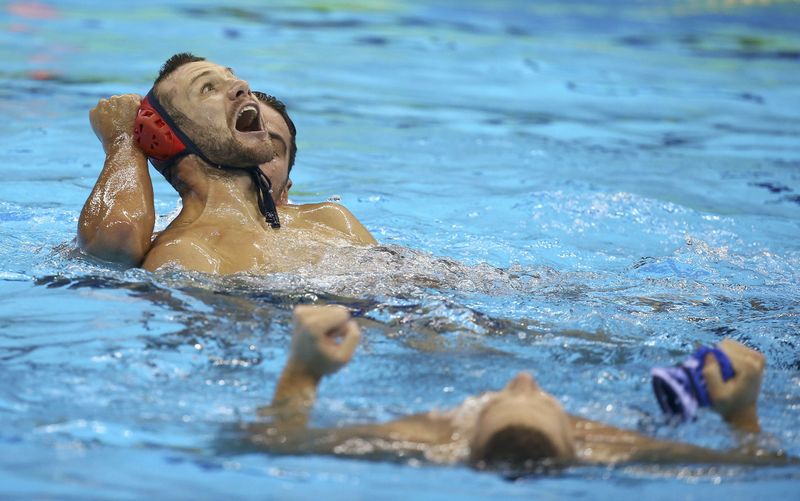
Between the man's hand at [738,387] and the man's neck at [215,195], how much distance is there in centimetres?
225

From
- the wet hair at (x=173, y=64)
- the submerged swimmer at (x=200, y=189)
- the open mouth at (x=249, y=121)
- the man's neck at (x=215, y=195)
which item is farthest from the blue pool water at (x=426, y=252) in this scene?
the wet hair at (x=173, y=64)

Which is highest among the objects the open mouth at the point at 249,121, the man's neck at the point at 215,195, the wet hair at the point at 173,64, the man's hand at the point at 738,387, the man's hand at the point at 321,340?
the wet hair at the point at 173,64

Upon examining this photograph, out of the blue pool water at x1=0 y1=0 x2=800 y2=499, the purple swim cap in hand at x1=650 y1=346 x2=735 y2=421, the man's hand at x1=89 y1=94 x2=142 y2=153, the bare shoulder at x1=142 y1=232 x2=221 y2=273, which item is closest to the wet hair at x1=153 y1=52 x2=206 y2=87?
the man's hand at x1=89 y1=94 x2=142 y2=153

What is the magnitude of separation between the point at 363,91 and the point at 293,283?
6.18 meters

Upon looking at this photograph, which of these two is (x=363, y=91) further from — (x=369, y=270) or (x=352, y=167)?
(x=369, y=270)

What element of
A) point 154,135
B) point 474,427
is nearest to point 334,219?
point 154,135

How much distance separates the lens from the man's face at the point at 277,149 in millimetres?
4922

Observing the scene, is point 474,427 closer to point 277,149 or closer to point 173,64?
point 277,149

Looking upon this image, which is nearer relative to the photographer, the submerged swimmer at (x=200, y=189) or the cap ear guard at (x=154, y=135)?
the submerged swimmer at (x=200, y=189)

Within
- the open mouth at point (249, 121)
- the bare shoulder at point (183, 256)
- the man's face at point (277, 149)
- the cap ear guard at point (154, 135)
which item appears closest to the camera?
the bare shoulder at point (183, 256)

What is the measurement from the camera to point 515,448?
2682mm

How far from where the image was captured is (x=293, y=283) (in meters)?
4.19

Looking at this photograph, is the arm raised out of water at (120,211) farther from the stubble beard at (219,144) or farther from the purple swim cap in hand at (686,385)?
the purple swim cap in hand at (686,385)

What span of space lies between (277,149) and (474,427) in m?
2.47
